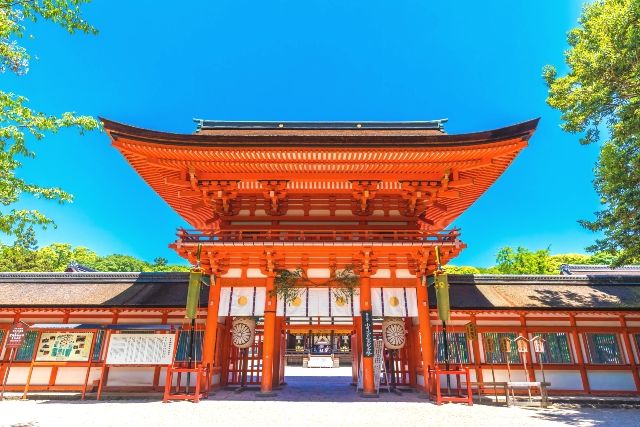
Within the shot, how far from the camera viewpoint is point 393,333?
12977 mm

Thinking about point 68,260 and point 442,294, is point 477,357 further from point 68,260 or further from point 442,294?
point 68,260

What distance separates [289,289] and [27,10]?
9671mm

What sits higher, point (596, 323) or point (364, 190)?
point (364, 190)

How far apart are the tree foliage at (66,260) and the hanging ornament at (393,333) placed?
49.0 meters

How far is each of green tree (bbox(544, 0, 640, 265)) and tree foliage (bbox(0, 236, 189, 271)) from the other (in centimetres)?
5432

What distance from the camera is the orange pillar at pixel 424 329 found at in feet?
37.2

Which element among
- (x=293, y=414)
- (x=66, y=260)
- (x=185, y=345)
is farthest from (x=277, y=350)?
(x=66, y=260)

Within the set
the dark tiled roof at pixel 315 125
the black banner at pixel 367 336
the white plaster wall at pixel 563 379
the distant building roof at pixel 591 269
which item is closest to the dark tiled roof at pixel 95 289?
the black banner at pixel 367 336

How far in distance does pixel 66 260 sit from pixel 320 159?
6791 centimetres

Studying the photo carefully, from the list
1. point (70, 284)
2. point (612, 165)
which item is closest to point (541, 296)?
point (612, 165)

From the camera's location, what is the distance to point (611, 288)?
14.5 metres

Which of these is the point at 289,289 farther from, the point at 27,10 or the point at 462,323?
the point at 27,10

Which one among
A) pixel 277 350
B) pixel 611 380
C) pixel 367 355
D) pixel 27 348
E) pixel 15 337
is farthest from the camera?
pixel 277 350

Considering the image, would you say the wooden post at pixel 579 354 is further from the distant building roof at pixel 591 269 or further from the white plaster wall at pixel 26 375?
the white plaster wall at pixel 26 375
